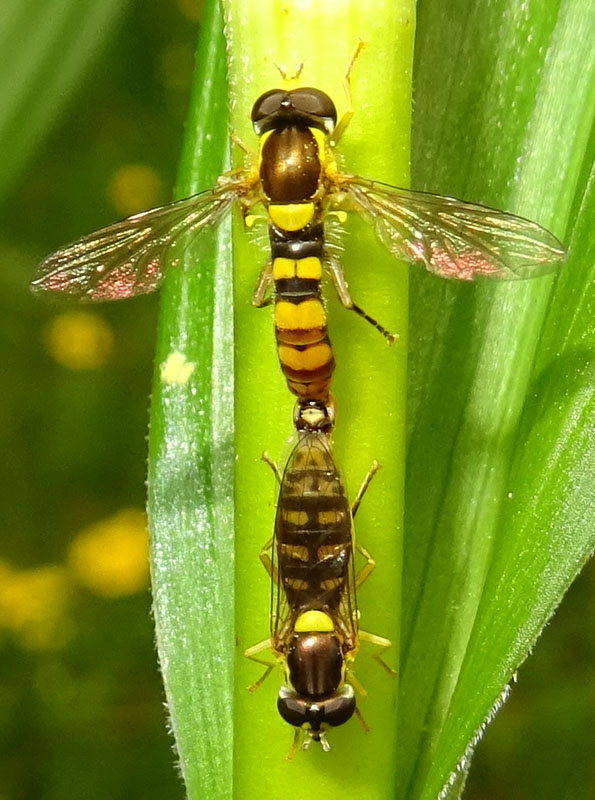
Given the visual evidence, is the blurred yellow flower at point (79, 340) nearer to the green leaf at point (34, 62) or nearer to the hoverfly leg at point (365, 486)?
the green leaf at point (34, 62)

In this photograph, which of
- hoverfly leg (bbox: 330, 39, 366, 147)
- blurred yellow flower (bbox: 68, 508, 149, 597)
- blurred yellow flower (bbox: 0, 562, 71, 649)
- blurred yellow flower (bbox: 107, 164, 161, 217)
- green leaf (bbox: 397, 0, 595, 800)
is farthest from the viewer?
blurred yellow flower (bbox: 107, 164, 161, 217)

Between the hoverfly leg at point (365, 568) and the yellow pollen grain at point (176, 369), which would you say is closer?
the hoverfly leg at point (365, 568)

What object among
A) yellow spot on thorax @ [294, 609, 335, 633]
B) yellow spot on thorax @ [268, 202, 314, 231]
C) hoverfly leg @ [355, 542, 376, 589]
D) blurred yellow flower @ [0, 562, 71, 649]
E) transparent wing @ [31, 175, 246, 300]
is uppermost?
blurred yellow flower @ [0, 562, 71, 649]

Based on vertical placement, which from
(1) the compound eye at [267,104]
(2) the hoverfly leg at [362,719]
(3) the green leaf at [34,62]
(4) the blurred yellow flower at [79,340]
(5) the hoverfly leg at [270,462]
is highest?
(4) the blurred yellow flower at [79,340]

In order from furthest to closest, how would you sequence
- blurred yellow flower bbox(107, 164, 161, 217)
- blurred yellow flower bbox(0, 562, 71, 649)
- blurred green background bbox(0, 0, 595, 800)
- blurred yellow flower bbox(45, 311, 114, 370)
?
blurred yellow flower bbox(107, 164, 161, 217), blurred yellow flower bbox(45, 311, 114, 370), blurred yellow flower bbox(0, 562, 71, 649), blurred green background bbox(0, 0, 595, 800)

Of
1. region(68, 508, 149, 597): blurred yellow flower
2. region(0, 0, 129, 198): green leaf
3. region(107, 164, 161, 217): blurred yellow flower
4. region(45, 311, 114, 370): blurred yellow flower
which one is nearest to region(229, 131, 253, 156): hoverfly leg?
region(0, 0, 129, 198): green leaf

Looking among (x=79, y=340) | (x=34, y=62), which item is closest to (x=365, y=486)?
(x=34, y=62)

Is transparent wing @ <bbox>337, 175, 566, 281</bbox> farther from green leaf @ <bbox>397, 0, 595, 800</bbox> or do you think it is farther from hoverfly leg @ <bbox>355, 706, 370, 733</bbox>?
hoverfly leg @ <bbox>355, 706, 370, 733</bbox>

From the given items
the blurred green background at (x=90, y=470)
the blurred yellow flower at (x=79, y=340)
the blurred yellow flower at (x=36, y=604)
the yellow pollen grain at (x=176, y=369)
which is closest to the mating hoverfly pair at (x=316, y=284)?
the yellow pollen grain at (x=176, y=369)
